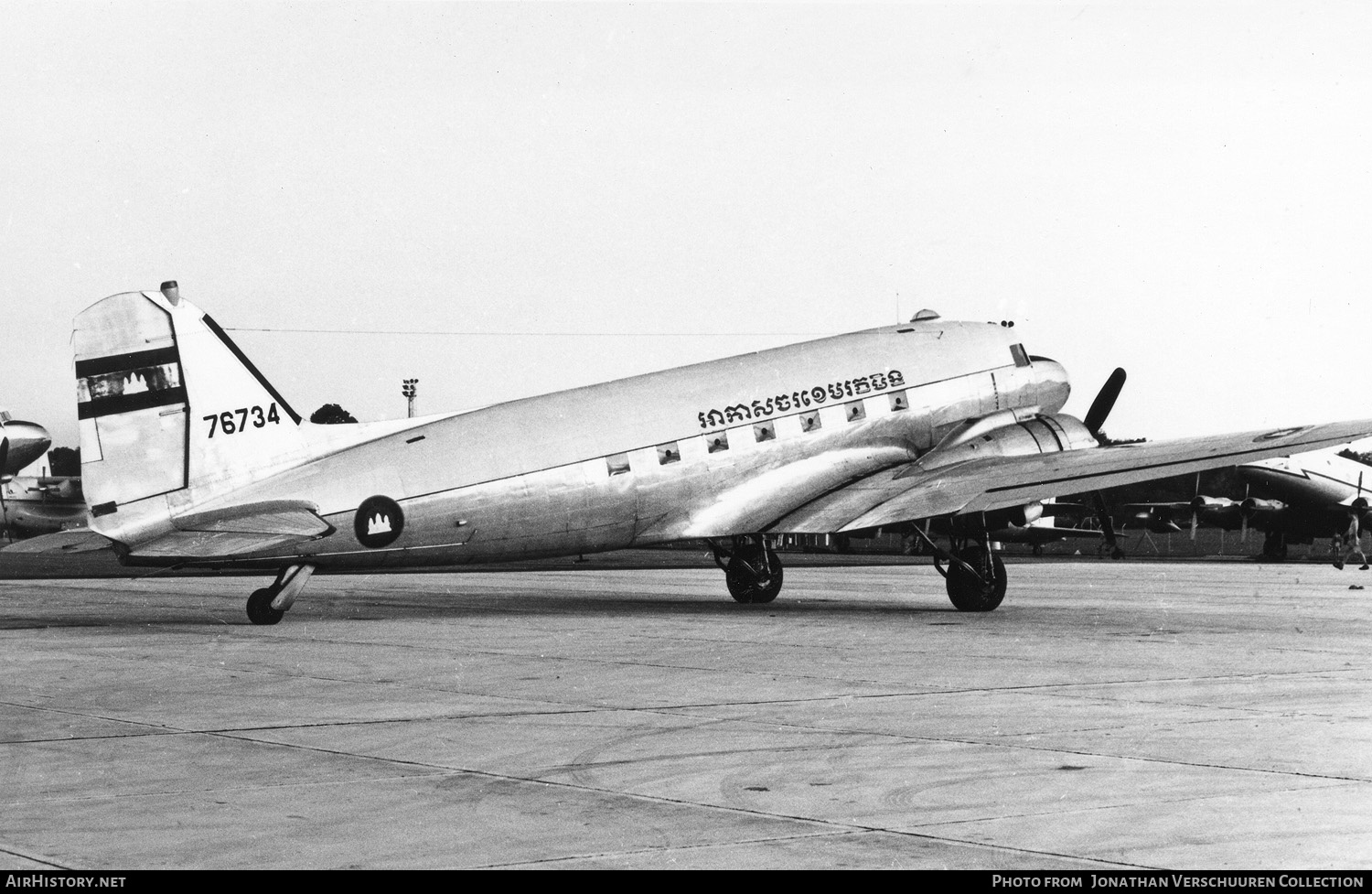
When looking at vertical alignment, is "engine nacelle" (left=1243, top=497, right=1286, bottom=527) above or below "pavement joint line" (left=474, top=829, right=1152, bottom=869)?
below

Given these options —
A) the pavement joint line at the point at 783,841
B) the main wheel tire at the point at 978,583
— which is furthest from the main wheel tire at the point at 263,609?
the pavement joint line at the point at 783,841

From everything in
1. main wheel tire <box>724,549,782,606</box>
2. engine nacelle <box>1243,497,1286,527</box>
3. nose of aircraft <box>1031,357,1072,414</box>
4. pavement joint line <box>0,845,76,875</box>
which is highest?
nose of aircraft <box>1031,357,1072,414</box>

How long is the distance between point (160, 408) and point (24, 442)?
154 feet

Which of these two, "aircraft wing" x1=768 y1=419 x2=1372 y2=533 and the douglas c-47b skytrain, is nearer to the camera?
the douglas c-47b skytrain

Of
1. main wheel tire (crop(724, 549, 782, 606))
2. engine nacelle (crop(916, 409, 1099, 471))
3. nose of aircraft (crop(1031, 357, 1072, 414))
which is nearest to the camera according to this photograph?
engine nacelle (crop(916, 409, 1099, 471))

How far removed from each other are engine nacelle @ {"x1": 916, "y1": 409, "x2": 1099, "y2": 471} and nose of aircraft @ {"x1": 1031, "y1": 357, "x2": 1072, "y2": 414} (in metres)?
1.59

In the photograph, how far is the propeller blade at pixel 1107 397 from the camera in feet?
97.1

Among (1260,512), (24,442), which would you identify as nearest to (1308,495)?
(1260,512)

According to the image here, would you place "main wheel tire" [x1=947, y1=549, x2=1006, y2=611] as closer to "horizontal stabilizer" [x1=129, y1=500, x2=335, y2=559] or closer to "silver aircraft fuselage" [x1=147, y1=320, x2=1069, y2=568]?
"silver aircraft fuselage" [x1=147, y1=320, x2=1069, y2=568]

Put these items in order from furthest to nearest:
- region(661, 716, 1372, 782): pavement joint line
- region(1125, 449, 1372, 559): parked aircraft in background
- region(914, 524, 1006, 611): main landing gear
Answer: region(1125, 449, 1372, 559): parked aircraft in background → region(914, 524, 1006, 611): main landing gear → region(661, 716, 1372, 782): pavement joint line

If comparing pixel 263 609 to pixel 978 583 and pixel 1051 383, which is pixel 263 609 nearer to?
pixel 978 583

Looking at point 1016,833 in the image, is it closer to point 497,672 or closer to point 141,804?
point 141,804

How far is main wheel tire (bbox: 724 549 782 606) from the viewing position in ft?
89.5

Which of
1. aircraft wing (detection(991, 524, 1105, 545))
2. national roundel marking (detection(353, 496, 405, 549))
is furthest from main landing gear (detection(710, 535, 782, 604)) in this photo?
aircraft wing (detection(991, 524, 1105, 545))
